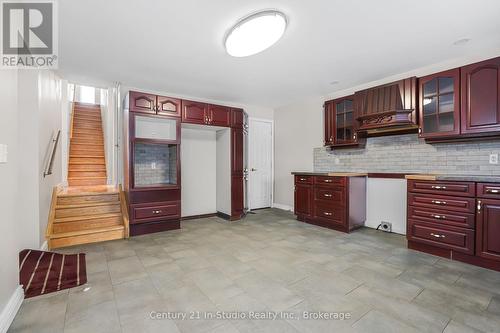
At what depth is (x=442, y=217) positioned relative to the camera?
277cm

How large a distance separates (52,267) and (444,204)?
14.3ft

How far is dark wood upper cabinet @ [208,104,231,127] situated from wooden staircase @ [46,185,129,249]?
2027 mm

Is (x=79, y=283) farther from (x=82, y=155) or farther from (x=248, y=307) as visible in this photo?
(x=82, y=155)

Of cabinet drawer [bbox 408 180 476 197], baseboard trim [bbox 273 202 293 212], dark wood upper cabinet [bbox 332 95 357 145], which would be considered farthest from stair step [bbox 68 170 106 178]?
cabinet drawer [bbox 408 180 476 197]

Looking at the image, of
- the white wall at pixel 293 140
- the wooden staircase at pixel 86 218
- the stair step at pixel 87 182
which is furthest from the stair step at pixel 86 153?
the white wall at pixel 293 140

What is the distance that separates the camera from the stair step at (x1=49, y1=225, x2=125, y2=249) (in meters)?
3.12

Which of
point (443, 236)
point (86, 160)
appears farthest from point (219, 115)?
point (86, 160)

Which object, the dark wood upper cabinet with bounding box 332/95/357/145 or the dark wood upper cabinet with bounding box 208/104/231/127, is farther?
the dark wood upper cabinet with bounding box 208/104/231/127

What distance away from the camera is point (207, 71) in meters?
3.51

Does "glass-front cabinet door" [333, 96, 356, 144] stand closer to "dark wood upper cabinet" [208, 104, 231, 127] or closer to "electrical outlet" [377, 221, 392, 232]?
"electrical outlet" [377, 221, 392, 232]

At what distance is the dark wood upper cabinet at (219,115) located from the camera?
4.44m

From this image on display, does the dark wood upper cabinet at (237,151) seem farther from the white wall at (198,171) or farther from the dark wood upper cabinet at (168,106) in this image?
the dark wood upper cabinet at (168,106)

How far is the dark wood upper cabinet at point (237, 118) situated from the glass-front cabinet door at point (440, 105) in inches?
116

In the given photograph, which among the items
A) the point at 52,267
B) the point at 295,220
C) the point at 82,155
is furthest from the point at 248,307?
the point at 82,155
